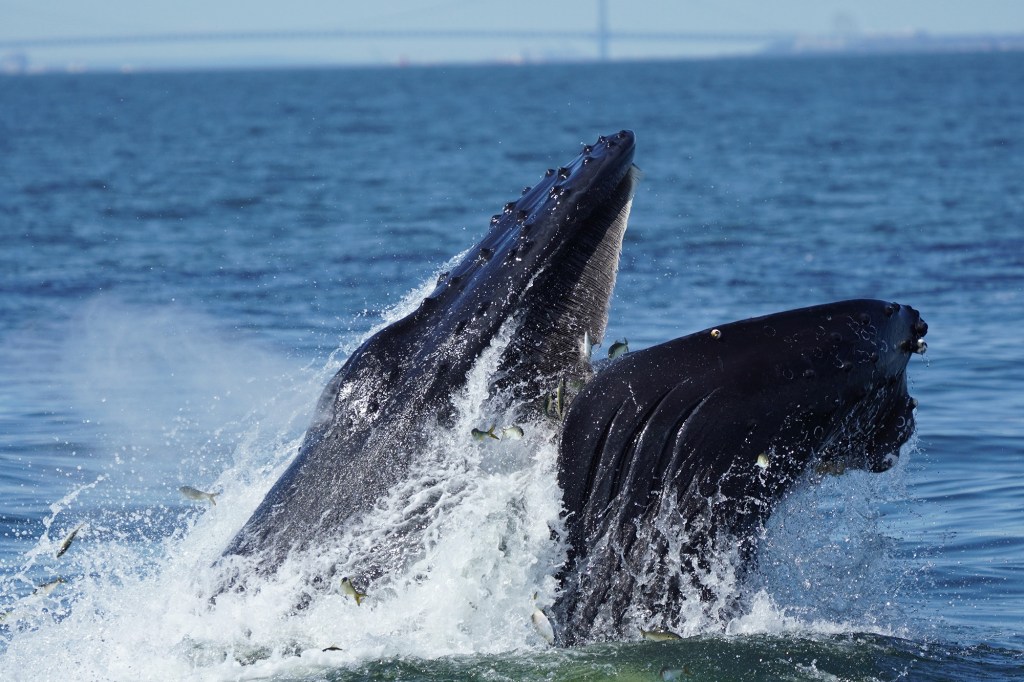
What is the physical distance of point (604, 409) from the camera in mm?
5848

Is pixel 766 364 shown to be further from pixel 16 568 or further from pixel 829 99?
pixel 829 99

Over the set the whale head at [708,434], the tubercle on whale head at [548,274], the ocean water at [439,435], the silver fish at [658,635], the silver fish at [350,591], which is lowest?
the ocean water at [439,435]

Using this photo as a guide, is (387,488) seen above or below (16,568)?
above

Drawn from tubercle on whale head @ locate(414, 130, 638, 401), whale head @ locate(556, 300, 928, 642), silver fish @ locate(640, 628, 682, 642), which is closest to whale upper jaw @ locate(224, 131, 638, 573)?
tubercle on whale head @ locate(414, 130, 638, 401)

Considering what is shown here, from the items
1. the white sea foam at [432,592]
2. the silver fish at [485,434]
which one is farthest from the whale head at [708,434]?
the silver fish at [485,434]

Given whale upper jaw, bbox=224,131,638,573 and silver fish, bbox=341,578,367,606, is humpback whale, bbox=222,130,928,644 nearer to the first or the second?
whale upper jaw, bbox=224,131,638,573

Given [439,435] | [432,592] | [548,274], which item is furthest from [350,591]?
[548,274]

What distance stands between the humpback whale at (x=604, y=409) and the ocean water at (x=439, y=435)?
0.59 ft

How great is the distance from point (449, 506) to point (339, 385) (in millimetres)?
693

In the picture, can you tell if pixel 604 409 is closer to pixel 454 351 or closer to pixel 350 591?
pixel 454 351

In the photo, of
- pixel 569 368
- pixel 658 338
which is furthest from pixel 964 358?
pixel 569 368

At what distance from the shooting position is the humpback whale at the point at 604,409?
19.1 feet

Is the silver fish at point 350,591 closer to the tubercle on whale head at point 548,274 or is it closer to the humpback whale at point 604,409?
the humpback whale at point 604,409

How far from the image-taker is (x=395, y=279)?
68.2 feet
